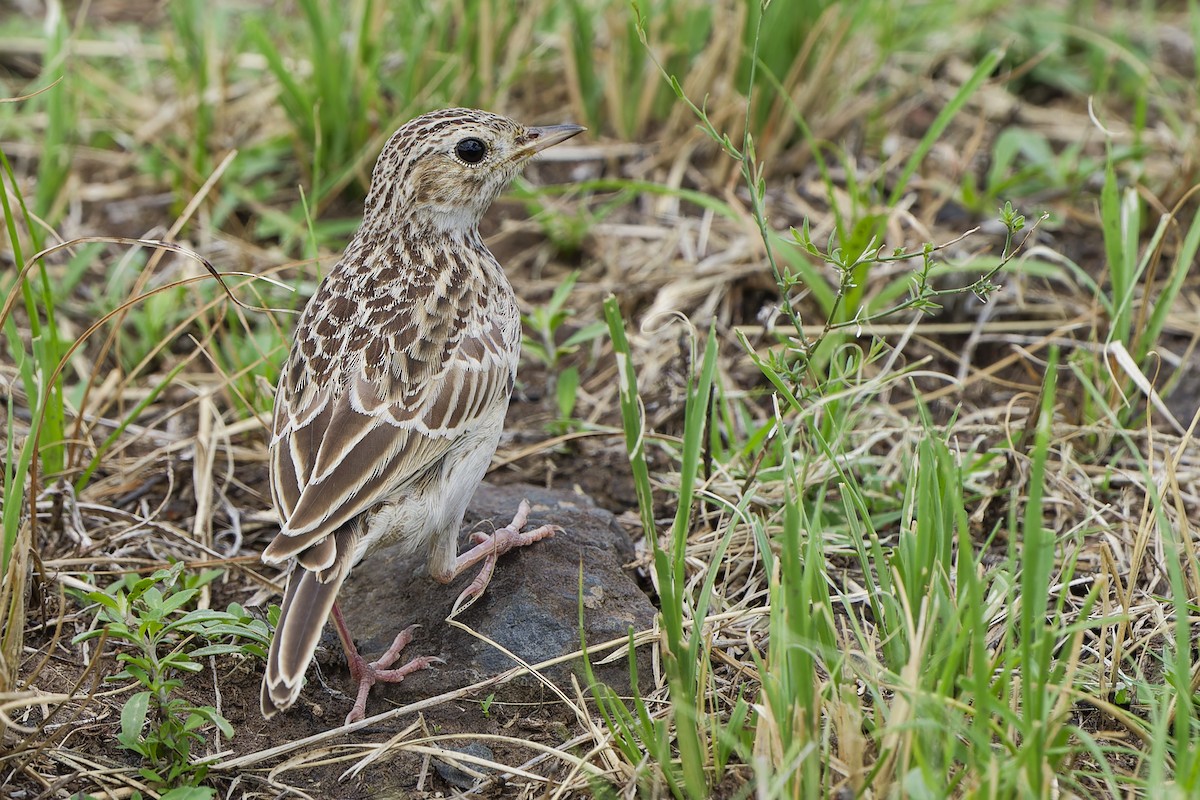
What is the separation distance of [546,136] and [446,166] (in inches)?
17.0

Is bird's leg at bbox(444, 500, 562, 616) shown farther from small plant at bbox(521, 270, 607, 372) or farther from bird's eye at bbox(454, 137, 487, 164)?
bird's eye at bbox(454, 137, 487, 164)

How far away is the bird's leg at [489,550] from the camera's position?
13.9 feet

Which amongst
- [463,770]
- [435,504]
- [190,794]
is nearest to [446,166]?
[435,504]

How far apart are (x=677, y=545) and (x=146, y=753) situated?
1.59 meters

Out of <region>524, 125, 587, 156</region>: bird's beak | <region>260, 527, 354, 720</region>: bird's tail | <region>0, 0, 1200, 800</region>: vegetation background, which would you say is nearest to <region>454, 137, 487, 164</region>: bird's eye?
<region>524, 125, 587, 156</region>: bird's beak

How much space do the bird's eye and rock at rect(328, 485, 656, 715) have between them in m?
1.27

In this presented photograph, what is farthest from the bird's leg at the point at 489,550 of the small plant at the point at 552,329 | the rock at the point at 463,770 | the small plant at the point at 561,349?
the small plant at the point at 552,329

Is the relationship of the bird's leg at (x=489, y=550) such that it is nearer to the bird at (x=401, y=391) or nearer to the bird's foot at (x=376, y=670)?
the bird at (x=401, y=391)

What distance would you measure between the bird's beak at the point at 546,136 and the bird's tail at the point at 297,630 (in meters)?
1.84

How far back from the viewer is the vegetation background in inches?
130

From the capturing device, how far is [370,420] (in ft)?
13.1

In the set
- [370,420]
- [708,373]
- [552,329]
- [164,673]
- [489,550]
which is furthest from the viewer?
[552,329]

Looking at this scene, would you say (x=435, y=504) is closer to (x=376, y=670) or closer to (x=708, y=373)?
(x=376, y=670)

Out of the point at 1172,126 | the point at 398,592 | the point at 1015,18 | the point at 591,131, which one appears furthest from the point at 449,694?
the point at 1015,18
